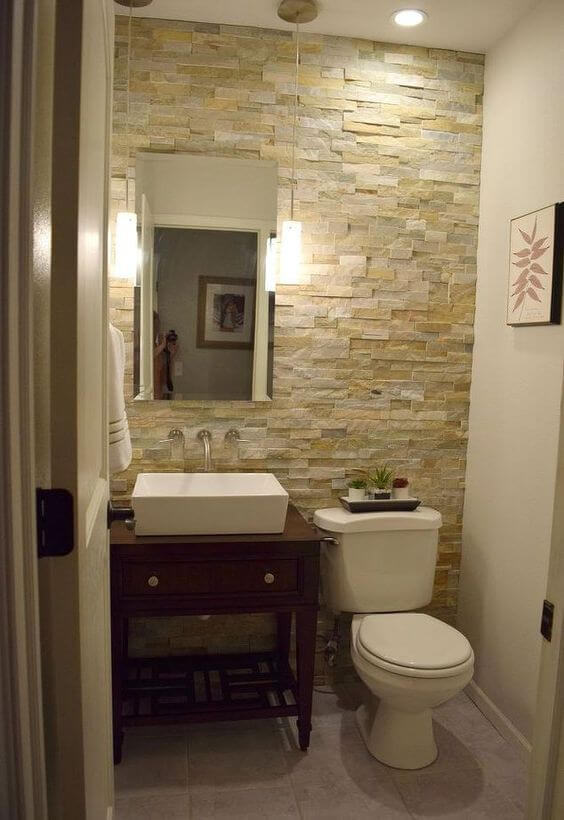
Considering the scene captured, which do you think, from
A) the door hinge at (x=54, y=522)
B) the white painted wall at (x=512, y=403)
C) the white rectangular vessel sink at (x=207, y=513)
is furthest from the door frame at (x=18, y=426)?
the white painted wall at (x=512, y=403)

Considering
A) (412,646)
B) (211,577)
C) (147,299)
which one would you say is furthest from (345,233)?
(412,646)

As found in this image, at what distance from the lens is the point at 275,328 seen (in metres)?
2.61

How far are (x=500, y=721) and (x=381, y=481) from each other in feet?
3.32

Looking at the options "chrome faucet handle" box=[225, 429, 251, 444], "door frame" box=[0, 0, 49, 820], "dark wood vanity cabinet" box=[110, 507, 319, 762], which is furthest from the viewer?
"chrome faucet handle" box=[225, 429, 251, 444]

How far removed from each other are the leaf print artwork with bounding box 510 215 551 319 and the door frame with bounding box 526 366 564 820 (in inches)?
51.6

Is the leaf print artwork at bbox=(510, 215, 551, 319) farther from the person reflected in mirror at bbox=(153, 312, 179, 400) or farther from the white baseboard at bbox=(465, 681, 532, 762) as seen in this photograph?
the white baseboard at bbox=(465, 681, 532, 762)

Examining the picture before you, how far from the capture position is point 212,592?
223cm

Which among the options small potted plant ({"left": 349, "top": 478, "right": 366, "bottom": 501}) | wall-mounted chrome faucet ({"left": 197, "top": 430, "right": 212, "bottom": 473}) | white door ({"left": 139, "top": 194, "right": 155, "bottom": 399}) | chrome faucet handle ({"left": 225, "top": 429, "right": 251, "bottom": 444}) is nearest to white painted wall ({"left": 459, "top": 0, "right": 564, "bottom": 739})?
small potted plant ({"left": 349, "top": 478, "right": 366, "bottom": 501})

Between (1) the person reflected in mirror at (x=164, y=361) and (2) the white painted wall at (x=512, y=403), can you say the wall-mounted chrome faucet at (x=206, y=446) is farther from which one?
(2) the white painted wall at (x=512, y=403)

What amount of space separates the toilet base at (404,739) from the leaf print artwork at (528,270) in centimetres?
147

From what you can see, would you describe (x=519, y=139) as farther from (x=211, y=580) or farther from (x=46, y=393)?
(x=46, y=393)

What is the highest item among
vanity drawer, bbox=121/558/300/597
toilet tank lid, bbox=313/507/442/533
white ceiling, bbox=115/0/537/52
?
white ceiling, bbox=115/0/537/52

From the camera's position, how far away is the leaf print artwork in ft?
7.28

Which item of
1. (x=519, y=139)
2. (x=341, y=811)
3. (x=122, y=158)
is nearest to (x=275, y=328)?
(x=122, y=158)
